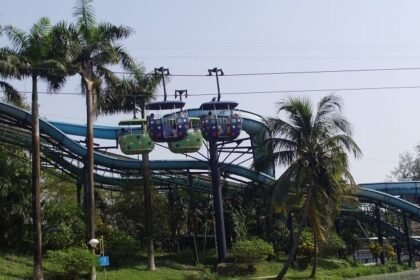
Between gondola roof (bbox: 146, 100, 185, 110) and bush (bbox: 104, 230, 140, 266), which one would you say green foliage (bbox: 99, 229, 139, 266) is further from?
gondola roof (bbox: 146, 100, 185, 110)

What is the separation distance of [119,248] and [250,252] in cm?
714

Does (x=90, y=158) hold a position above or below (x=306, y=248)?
above

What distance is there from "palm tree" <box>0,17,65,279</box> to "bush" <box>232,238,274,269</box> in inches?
456

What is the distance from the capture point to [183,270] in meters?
33.9

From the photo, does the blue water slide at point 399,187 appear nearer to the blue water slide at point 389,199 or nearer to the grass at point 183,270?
the blue water slide at point 389,199

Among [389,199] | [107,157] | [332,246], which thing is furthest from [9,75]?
[389,199]

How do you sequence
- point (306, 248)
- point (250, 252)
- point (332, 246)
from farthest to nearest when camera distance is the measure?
point (332, 246)
point (306, 248)
point (250, 252)

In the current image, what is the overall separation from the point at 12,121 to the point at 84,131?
4145 millimetres

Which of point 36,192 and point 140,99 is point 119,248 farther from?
point 140,99

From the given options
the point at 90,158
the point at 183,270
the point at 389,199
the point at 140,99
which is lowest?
the point at 183,270

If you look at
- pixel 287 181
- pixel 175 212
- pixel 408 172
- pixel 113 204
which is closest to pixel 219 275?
pixel 287 181

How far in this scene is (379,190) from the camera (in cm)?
4556

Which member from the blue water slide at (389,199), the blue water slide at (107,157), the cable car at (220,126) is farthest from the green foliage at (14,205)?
the blue water slide at (389,199)

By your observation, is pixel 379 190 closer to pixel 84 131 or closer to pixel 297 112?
pixel 297 112
